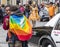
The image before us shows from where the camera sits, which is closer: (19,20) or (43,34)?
(19,20)

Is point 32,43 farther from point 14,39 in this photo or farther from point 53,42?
point 14,39

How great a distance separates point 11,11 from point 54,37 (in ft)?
9.22

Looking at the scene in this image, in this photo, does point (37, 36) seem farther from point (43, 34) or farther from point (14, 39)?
point (14, 39)

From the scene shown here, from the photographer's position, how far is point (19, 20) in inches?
285

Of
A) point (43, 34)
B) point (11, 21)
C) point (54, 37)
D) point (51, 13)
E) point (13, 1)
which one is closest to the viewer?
point (11, 21)

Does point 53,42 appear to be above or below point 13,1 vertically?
above

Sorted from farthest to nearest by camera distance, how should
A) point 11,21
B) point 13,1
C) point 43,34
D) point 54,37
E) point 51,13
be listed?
point 13,1 < point 51,13 < point 43,34 < point 54,37 < point 11,21

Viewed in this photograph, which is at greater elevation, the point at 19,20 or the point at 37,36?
the point at 19,20

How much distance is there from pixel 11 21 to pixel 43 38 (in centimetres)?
332

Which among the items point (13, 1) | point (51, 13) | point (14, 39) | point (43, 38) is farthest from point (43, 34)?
point (13, 1)

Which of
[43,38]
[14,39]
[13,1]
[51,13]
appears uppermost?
[14,39]

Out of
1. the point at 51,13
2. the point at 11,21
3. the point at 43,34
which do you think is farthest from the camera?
the point at 51,13

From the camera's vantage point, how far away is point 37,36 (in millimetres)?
10602

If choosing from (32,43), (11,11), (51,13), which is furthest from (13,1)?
(11,11)
